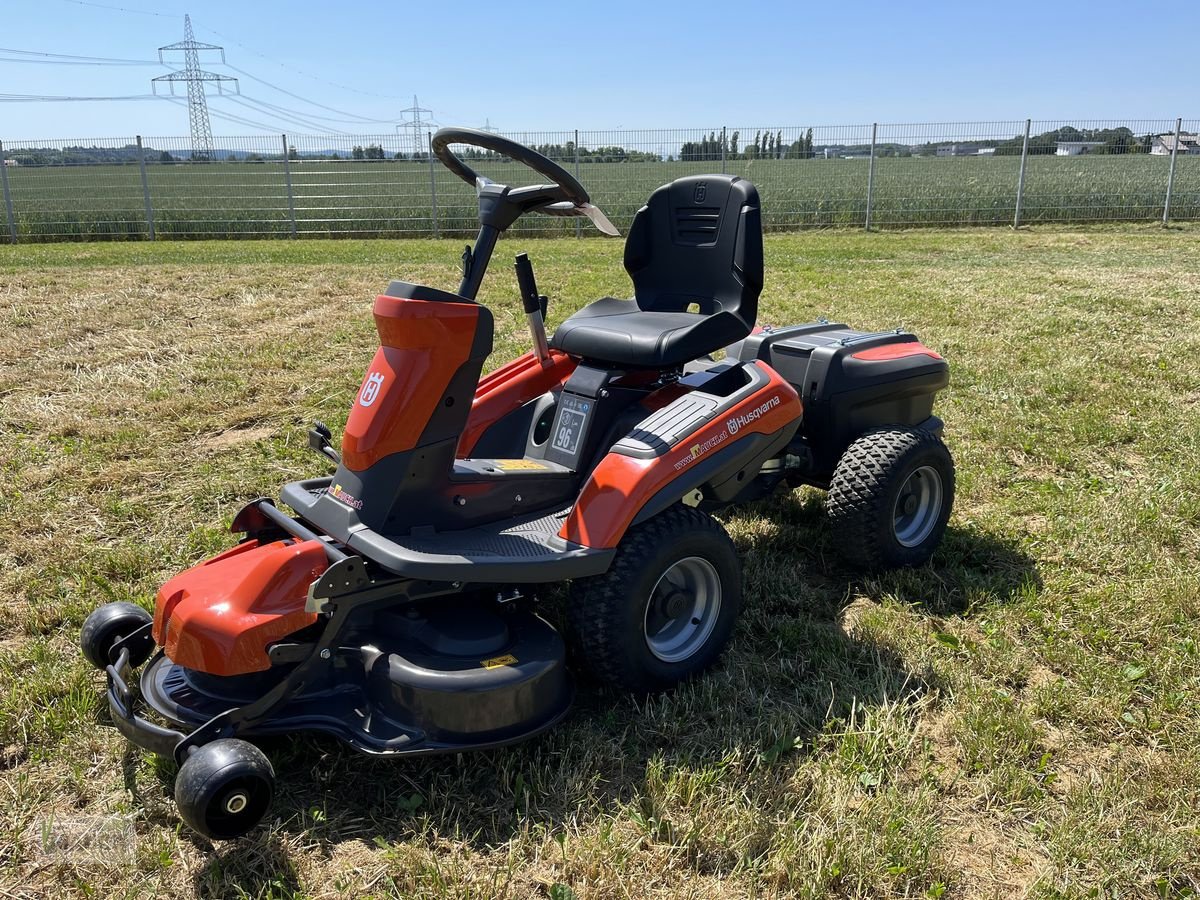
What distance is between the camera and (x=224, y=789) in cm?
211

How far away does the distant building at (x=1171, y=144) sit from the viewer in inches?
643

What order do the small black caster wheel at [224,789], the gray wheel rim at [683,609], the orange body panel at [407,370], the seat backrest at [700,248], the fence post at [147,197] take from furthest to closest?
the fence post at [147,197] → the seat backrest at [700,248] → the gray wheel rim at [683,609] → the orange body panel at [407,370] → the small black caster wheel at [224,789]

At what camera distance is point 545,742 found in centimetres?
266

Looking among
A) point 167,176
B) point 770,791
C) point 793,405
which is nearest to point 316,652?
point 770,791

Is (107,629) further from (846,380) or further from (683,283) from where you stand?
(846,380)

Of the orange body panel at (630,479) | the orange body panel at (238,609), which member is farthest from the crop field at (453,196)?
the orange body panel at (238,609)

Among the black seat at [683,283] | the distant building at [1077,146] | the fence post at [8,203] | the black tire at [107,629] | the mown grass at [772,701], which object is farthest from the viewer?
the distant building at [1077,146]

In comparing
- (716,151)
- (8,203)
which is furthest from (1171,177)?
(8,203)

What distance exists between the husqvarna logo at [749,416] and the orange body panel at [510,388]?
2.54 ft

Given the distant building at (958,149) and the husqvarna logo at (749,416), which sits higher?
the distant building at (958,149)

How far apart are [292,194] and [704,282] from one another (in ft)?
46.1

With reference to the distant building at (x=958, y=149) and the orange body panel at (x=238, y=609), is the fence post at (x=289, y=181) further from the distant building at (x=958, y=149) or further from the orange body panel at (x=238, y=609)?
the orange body panel at (x=238, y=609)

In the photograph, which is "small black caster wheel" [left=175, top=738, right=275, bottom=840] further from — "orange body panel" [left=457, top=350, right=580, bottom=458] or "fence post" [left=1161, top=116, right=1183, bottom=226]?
"fence post" [left=1161, top=116, right=1183, bottom=226]

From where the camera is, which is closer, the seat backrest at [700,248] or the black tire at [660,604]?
the black tire at [660,604]
